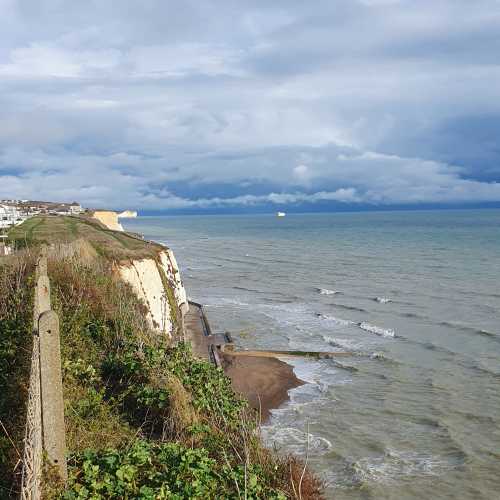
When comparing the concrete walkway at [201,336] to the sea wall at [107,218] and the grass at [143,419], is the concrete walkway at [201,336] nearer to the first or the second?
the grass at [143,419]

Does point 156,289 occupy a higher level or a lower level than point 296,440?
higher

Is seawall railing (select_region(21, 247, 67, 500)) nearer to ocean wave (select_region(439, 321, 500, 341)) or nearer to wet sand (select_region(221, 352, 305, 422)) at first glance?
wet sand (select_region(221, 352, 305, 422))

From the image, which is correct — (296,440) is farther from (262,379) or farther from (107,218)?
(107,218)

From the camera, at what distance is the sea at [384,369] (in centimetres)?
1312

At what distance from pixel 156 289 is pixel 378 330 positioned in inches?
455

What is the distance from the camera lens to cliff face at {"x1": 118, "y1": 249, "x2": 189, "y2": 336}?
71.7 ft

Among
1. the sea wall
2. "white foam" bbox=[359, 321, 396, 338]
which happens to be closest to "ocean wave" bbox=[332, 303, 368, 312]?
"white foam" bbox=[359, 321, 396, 338]

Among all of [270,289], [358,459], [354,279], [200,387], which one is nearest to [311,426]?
[358,459]

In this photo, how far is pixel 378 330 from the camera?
91.9ft

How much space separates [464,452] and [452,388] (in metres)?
5.29

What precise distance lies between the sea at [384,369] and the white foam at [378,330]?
5 centimetres

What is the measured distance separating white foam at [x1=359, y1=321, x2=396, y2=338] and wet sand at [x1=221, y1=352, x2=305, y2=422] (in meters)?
7.10

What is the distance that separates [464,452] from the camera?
13984mm

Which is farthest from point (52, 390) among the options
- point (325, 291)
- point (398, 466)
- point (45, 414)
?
point (325, 291)
